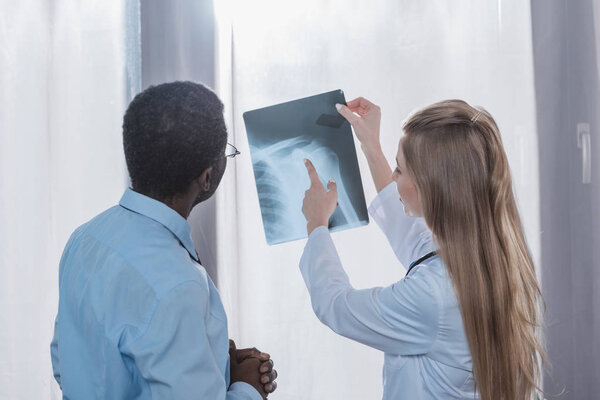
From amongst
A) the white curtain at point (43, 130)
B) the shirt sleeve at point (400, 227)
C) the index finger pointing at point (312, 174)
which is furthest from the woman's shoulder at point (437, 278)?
the white curtain at point (43, 130)

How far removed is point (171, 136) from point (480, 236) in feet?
1.60

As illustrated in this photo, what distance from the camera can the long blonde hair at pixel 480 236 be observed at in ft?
2.84

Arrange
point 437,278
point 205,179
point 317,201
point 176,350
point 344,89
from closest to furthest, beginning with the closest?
point 176,350, point 205,179, point 437,278, point 317,201, point 344,89

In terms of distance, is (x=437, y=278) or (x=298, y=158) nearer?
(x=437, y=278)

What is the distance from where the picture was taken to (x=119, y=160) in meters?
1.50

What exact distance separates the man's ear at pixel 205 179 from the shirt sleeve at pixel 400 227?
18.0 inches

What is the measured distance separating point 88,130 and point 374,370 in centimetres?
94

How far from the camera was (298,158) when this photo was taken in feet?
3.65

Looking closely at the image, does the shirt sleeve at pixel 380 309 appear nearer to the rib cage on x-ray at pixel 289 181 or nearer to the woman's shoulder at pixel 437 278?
the woman's shoulder at pixel 437 278

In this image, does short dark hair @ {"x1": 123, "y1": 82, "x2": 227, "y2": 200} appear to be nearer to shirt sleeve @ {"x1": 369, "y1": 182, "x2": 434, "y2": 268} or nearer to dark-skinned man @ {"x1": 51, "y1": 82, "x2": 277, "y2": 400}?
dark-skinned man @ {"x1": 51, "y1": 82, "x2": 277, "y2": 400}

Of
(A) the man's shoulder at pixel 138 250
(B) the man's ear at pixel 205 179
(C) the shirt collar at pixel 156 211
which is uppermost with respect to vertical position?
(B) the man's ear at pixel 205 179

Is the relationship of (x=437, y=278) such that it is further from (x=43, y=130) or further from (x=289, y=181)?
(x=43, y=130)

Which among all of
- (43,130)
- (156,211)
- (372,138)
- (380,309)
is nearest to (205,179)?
(156,211)

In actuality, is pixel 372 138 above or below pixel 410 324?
above
